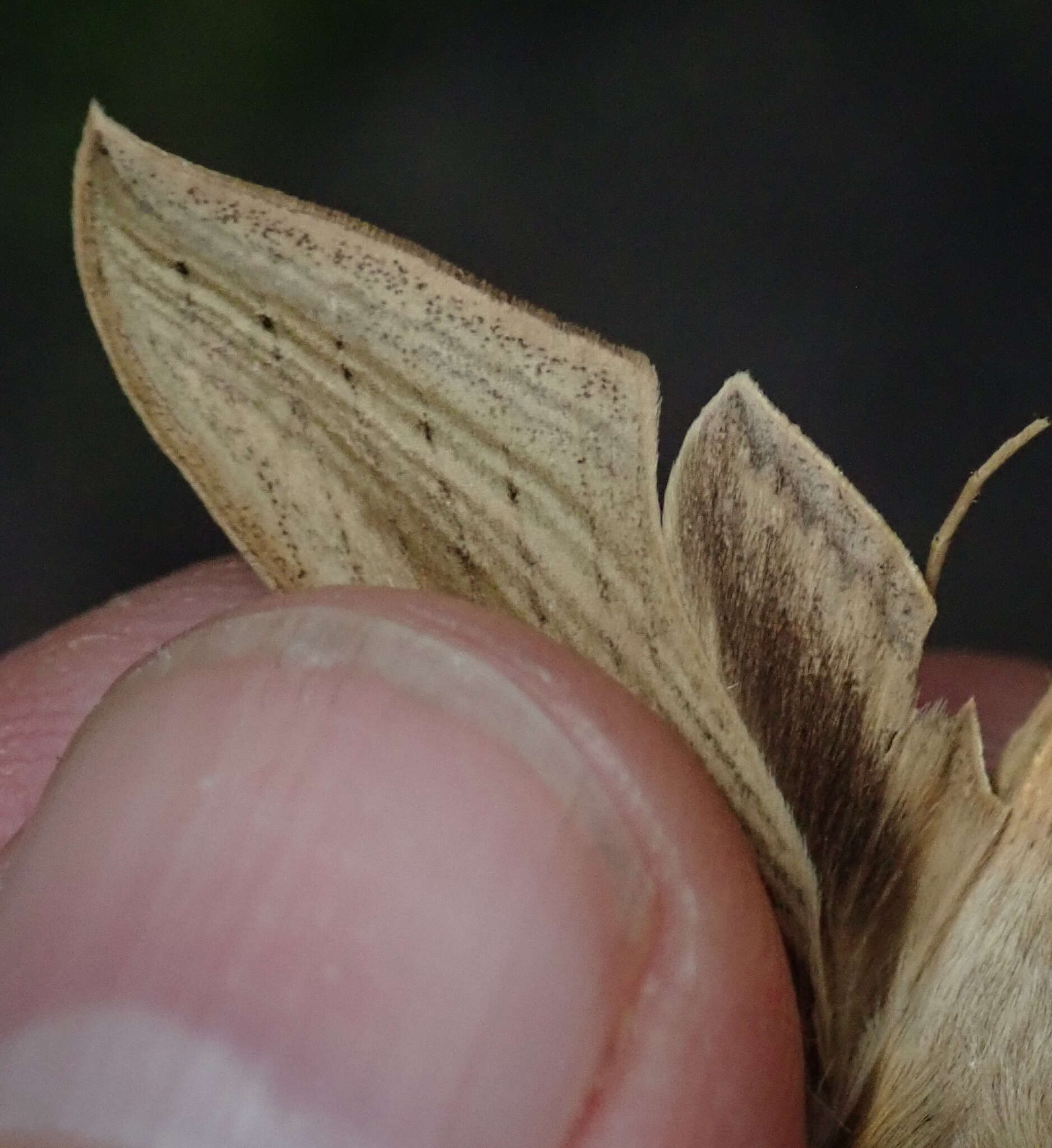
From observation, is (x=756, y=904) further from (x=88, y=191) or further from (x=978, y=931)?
(x=88, y=191)

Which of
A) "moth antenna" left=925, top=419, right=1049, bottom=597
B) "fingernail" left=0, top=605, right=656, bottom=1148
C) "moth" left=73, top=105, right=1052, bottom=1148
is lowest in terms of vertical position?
"fingernail" left=0, top=605, right=656, bottom=1148

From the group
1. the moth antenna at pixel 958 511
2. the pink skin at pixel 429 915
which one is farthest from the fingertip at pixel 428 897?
the moth antenna at pixel 958 511

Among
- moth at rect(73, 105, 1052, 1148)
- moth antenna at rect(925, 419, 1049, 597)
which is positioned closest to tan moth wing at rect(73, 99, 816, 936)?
moth at rect(73, 105, 1052, 1148)

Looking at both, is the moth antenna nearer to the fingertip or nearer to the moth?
the moth

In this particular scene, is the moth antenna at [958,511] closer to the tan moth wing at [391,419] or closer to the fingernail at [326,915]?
the tan moth wing at [391,419]

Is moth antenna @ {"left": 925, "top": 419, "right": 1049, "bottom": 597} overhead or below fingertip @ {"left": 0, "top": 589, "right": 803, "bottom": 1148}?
overhead

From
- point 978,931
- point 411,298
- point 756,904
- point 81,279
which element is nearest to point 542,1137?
point 756,904

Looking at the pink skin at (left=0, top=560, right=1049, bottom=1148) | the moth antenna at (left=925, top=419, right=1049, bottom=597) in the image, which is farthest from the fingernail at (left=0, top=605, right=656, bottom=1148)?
the moth antenna at (left=925, top=419, right=1049, bottom=597)
